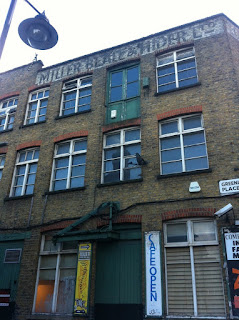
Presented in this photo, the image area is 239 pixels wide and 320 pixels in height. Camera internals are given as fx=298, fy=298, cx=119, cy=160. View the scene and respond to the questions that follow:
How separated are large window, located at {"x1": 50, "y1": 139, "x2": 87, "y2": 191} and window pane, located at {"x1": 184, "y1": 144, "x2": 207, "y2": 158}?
4231mm

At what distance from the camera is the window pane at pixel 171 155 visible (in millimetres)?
10844

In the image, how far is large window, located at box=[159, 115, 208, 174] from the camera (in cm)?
1049

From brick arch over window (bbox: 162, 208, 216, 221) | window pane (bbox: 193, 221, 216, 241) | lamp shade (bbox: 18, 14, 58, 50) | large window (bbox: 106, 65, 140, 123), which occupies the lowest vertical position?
window pane (bbox: 193, 221, 216, 241)

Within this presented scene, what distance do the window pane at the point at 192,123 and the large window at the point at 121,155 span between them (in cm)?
190

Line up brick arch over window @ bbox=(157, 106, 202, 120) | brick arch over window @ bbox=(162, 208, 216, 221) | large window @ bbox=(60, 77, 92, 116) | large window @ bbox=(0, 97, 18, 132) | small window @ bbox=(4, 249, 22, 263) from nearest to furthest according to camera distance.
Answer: brick arch over window @ bbox=(162, 208, 216, 221)
brick arch over window @ bbox=(157, 106, 202, 120)
small window @ bbox=(4, 249, 22, 263)
large window @ bbox=(60, 77, 92, 116)
large window @ bbox=(0, 97, 18, 132)

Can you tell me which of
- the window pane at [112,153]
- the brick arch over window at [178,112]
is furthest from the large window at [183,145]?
the window pane at [112,153]

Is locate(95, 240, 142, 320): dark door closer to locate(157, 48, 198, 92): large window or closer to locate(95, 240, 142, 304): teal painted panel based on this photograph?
locate(95, 240, 142, 304): teal painted panel

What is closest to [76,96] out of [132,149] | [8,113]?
[8,113]

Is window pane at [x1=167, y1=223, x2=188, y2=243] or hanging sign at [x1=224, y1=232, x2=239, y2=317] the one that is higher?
window pane at [x1=167, y1=223, x2=188, y2=243]

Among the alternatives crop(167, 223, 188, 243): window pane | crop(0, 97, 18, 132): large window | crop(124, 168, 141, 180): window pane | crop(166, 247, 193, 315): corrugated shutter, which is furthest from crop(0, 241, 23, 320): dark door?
crop(0, 97, 18, 132): large window

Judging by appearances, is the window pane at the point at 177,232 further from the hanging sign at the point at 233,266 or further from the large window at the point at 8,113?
the large window at the point at 8,113

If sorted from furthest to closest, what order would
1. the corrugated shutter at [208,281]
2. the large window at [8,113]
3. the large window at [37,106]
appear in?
the large window at [8,113], the large window at [37,106], the corrugated shutter at [208,281]

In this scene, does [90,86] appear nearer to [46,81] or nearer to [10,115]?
[46,81]

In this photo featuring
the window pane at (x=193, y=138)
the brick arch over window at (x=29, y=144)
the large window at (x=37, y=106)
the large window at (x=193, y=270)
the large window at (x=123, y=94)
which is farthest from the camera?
the large window at (x=37, y=106)
